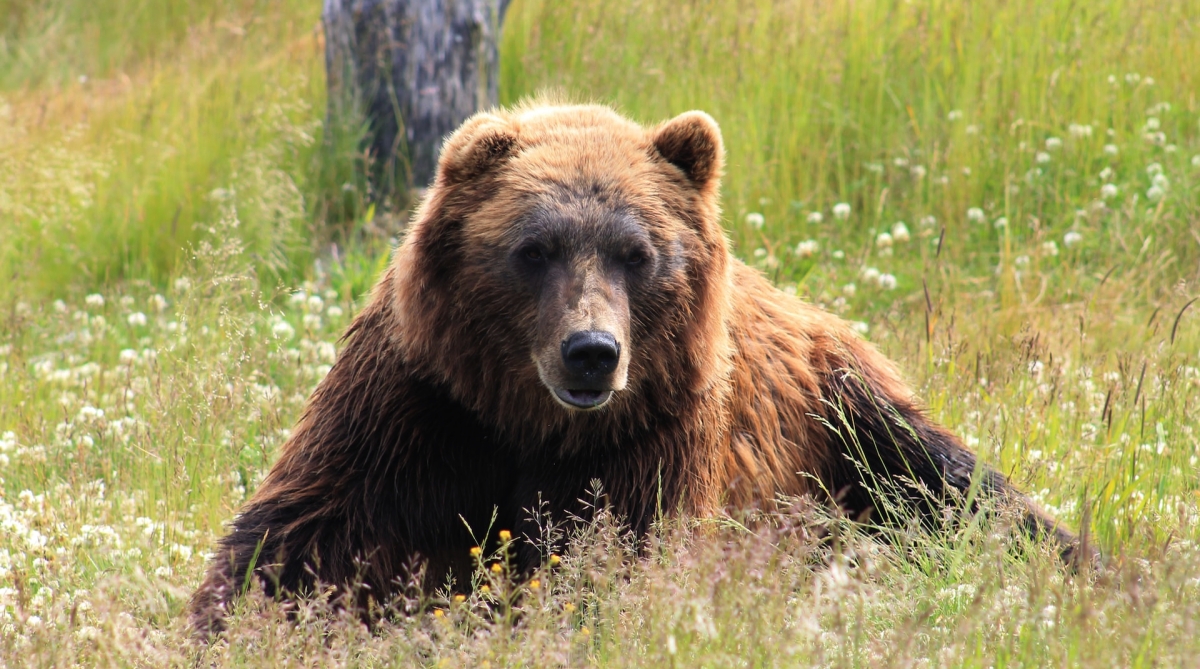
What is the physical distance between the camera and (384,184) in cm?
764

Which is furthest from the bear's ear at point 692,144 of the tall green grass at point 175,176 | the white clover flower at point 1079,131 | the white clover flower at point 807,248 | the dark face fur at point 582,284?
Answer: the white clover flower at point 1079,131

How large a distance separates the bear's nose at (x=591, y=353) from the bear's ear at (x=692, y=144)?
84 centimetres

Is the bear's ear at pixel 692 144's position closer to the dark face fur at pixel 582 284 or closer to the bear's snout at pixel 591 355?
the dark face fur at pixel 582 284

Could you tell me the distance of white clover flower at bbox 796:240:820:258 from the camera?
683cm

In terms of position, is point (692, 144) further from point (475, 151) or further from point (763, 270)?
point (763, 270)

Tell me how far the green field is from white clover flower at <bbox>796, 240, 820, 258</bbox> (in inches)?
1.6

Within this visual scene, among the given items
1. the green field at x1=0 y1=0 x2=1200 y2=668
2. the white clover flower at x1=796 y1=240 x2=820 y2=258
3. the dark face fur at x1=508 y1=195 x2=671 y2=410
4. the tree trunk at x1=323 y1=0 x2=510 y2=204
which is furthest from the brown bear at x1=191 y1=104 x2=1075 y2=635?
the tree trunk at x1=323 y1=0 x2=510 y2=204

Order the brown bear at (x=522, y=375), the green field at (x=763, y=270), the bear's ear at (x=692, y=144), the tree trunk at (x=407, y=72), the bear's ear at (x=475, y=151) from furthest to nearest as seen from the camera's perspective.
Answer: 1. the tree trunk at (x=407, y=72)
2. the bear's ear at (x=692, y=144)
3. the bear's ear at (x=475, y=151)
4. the brown bear at (x=522, y=375)
5. the green field at (x=763, y=270)

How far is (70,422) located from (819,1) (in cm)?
591

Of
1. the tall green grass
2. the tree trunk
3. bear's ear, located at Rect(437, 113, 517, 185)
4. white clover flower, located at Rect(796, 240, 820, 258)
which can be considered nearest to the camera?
bear's ear, located at Rect(437, 113, 517, 185)

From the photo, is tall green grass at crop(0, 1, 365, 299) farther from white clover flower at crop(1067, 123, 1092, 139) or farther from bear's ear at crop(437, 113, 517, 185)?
white clover flower at crop(1067, 123, 1092, 139)

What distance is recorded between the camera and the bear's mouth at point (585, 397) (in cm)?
367

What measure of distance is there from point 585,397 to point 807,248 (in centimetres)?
344

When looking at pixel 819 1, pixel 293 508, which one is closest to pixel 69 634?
pixel 293 508
